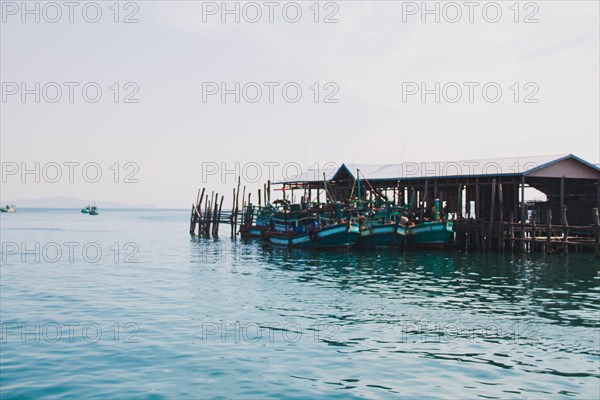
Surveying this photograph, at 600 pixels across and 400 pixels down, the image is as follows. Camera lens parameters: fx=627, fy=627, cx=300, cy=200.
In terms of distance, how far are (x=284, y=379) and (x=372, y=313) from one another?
7.05 metres

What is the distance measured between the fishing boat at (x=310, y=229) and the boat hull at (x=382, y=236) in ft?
2.06

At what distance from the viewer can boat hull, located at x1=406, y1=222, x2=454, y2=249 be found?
39281 millimetres

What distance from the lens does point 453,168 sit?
4278 centimetres

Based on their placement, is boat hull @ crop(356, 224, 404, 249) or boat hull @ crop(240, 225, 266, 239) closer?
boat hull @ crop(356, 224, 404, 249)

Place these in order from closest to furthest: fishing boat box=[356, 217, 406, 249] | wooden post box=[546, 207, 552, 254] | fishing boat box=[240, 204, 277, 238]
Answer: wooden post box=[546, 207, 552, 254] < fishing boat box=[356, 217, 406, 249] < fishing boat box=[240, 204, 277, 238]

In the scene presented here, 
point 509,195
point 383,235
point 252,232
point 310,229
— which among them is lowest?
point 252,232

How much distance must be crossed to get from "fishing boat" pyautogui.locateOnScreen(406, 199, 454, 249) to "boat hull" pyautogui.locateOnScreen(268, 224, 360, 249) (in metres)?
3.59

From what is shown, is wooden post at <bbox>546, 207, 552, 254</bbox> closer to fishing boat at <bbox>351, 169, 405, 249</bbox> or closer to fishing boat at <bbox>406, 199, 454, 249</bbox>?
fishing boat at <bbox>406, 199, 454, 249</bbox>

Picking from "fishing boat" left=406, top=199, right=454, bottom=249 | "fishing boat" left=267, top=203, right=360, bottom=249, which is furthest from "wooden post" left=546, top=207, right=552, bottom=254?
"fishing boat" left=267, top=203, right=360, bottom=249

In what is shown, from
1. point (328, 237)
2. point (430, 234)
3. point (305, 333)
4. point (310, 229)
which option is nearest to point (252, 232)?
point (310, 229)

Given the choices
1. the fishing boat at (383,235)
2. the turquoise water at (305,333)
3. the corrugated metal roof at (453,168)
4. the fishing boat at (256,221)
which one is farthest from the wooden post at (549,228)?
the fishing boat at (256,221)

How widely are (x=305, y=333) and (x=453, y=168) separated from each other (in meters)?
29.5

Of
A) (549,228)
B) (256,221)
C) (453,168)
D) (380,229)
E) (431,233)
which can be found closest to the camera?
(549,228)

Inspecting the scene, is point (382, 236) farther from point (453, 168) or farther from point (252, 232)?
point (252, 232)
